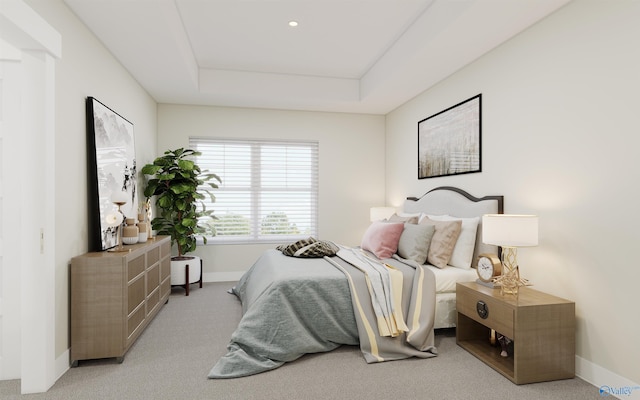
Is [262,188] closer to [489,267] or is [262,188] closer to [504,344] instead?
[489,267]

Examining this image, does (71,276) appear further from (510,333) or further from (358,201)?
(358,201)

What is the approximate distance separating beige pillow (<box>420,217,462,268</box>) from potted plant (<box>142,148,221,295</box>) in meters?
2.91

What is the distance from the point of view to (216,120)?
17.4 feet

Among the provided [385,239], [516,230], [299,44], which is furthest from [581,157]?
[299,44]

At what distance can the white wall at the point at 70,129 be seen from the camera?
2.44m

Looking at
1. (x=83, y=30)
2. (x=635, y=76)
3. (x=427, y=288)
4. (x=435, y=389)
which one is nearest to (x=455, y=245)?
(x=427, y=288)

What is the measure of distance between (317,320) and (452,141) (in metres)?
2.45

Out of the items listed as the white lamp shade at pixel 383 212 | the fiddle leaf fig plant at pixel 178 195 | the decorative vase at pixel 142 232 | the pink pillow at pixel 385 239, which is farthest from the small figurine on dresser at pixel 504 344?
the fiddle leaf fig plant at pixel 178 195

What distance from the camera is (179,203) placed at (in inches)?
181

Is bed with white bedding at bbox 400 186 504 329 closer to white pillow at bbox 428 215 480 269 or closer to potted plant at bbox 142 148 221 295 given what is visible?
white pillow at bbox 428 215 480 269

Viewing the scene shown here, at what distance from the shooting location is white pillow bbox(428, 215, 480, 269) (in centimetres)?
332

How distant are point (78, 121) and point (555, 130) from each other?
3.55 meters

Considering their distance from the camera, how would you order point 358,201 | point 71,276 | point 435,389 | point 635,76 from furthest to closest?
point 358,201
point 71,276
point 435,389
point 635,76

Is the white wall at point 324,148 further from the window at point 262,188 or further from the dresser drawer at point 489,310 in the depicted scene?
the dresser drawer at point 489,310
